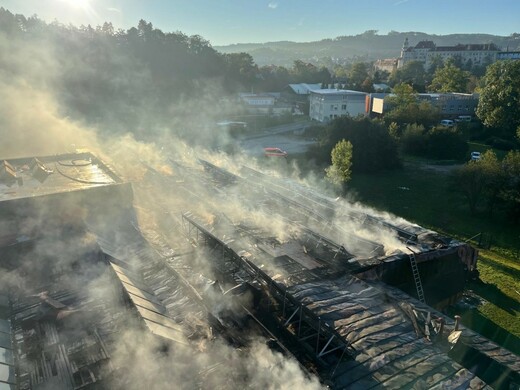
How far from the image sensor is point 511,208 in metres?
19.9

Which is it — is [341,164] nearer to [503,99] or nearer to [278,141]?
[278,141]

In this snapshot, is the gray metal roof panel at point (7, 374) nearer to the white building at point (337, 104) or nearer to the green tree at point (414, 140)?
the green tree at point (414, 140)

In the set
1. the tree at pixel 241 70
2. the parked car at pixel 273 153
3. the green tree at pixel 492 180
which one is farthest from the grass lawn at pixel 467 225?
the tree at pixel 241 70

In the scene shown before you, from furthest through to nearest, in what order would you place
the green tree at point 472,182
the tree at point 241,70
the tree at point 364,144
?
the tree at point 241,70, the tree at point 364,144, the green tree at point 472,182

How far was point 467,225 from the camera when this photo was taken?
20.3 m

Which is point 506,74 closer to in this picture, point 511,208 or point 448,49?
point 511,208

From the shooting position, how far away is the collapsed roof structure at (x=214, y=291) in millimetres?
6602

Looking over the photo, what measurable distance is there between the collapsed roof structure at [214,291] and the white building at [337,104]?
35.1 metres

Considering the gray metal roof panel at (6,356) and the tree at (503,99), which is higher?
the tree at (503,99)

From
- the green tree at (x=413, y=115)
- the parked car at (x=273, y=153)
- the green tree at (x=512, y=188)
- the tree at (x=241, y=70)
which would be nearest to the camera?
the green tree at (x=512, y=188)

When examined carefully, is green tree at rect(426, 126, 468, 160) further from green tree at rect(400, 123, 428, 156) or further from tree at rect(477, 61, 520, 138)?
tree at rect(477, 61, 520, 138)

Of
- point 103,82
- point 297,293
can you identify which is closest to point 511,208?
point 297,293

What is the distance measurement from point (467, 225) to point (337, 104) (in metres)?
30.9

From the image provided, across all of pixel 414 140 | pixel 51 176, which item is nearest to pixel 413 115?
pixel 414 140
